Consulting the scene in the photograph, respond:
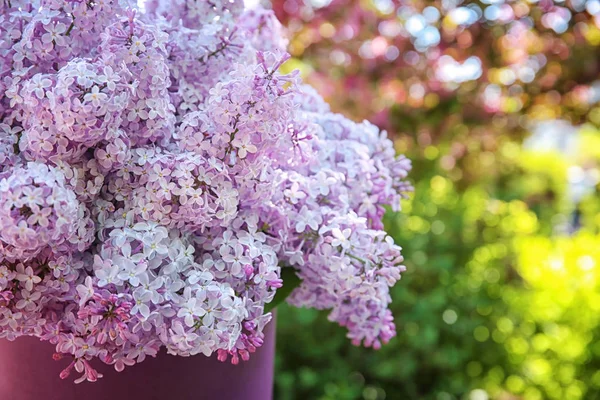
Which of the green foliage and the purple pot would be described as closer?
the purple pot

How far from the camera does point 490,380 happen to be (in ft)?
5.88

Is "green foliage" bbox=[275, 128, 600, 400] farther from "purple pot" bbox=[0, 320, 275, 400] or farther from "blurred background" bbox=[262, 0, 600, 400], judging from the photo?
"purple pot" bbox=[0, 320, 275, 400]

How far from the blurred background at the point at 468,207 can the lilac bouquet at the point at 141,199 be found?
1.06 m

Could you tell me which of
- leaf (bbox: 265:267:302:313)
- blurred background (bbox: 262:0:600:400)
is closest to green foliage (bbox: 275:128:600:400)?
blurred background (bbox: 262:0:600:400)

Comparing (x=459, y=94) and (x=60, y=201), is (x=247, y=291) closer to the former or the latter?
(x=60, y=201)

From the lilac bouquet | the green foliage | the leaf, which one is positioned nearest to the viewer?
the lilac bouquet

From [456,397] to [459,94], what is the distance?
39.8 inches

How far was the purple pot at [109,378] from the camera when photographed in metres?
0.53

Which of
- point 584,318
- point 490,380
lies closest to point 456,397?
point 490,380

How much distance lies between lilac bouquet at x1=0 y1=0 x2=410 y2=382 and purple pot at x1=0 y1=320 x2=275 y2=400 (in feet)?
0.08

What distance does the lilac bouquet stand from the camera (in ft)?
1.53

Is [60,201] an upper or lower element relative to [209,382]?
upper

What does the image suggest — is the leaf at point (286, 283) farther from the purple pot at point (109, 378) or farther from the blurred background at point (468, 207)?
the blurred background at point (468, 207)

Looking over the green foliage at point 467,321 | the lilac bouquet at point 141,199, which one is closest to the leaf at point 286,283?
the lilac bouquet at point 141,199
